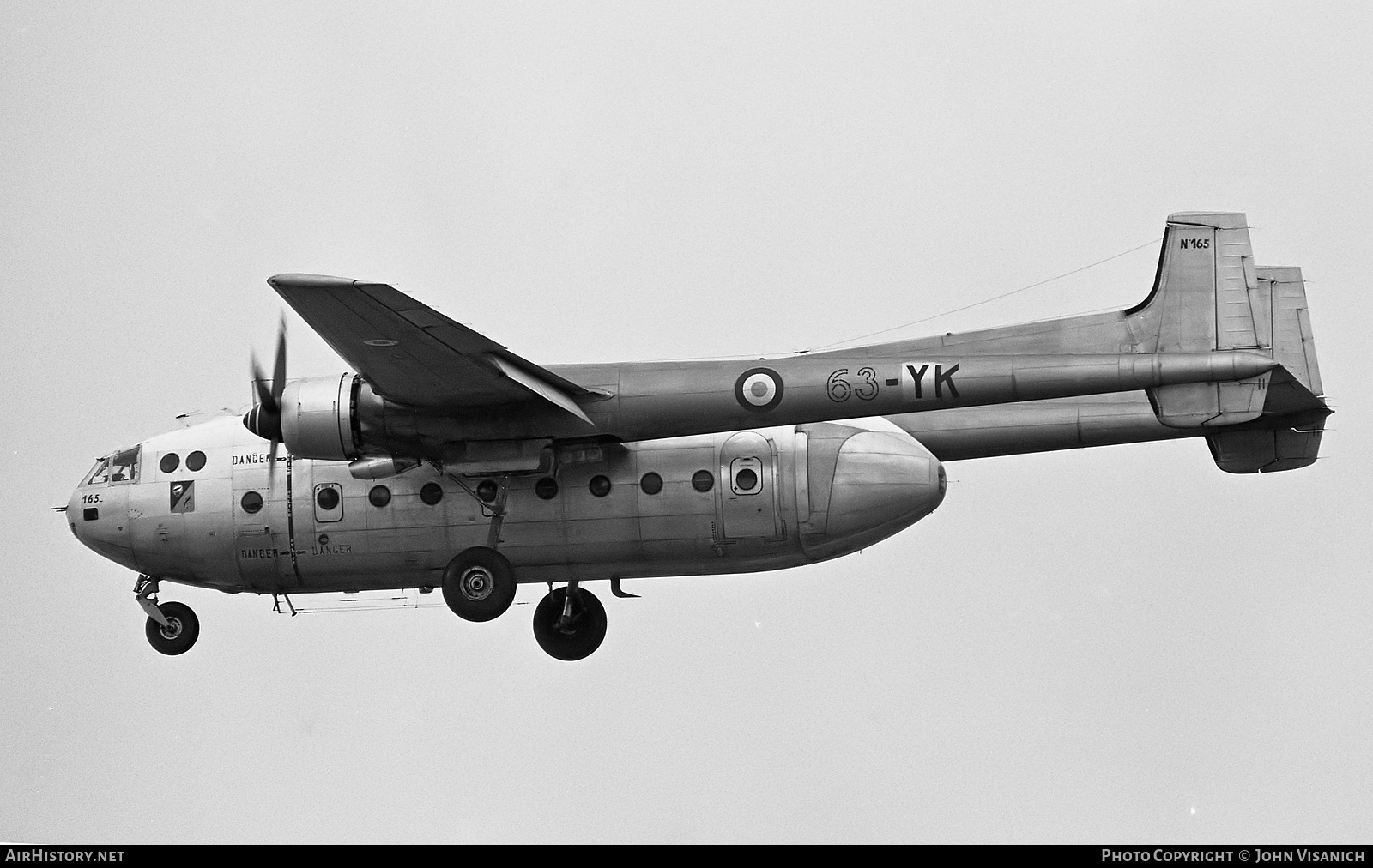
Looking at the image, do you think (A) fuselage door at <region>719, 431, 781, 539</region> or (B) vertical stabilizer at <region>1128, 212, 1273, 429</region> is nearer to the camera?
(B) vertical stabilizer at <region>1128, 212, 1273, 429</region>

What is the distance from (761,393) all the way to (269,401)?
8.04m

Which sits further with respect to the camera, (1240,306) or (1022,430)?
(1022,430)

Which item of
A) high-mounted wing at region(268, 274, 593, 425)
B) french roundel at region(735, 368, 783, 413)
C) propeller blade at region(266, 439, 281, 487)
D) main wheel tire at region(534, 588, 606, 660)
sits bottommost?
main wheel tire at region(534, 588, 606, 660)

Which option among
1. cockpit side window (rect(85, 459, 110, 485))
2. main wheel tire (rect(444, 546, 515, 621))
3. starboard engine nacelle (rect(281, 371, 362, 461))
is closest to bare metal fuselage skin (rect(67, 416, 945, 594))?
cockpit side window (rect(85, 459, 110, 485))

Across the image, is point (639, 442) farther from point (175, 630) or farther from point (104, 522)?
point (104, 522)

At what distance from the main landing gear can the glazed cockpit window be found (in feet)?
5.99

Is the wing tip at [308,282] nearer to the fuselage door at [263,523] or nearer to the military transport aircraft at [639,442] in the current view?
the military transport aircraft at [639,442]

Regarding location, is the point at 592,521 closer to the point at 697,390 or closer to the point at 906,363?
the point at 697,390

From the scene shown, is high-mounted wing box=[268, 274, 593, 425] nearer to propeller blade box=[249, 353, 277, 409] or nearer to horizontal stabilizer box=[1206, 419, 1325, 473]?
propeller blade box=[249, 353, 277, 409]

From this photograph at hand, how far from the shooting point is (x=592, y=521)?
130ft

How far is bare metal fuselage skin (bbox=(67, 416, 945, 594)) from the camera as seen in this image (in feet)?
129

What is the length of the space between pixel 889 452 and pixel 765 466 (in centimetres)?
207

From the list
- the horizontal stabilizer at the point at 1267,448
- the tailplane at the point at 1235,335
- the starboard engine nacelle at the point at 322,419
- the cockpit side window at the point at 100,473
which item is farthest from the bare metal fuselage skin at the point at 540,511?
the horizontal stabilizer at the point at 1267,448
